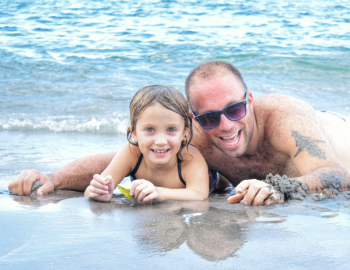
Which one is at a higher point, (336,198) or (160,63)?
(336,198)

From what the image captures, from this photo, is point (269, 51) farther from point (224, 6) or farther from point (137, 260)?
point (137, 260)

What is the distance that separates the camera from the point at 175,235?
205cm

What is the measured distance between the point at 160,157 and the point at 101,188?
0.50m

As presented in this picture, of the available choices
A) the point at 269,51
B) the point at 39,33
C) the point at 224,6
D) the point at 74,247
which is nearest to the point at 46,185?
the point at 74,247

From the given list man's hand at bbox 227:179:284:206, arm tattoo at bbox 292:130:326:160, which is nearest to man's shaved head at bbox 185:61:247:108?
arm tattoo at bbox 292:130:326:160

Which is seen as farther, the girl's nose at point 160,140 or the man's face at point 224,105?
the man's face at point 224,105

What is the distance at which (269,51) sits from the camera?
12.8m

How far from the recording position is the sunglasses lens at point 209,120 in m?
3.18

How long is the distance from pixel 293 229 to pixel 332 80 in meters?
9.19

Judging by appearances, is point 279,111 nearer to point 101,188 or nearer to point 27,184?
point 101,188

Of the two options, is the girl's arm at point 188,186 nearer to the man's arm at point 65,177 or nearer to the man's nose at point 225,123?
the man's nose at point 225,123

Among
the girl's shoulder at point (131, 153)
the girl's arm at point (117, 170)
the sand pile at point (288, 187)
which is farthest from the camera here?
the girl's shoulder at point (131, 153)

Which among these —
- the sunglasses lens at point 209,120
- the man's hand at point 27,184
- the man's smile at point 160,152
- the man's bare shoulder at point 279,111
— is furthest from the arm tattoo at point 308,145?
the man's hand at point 27,184

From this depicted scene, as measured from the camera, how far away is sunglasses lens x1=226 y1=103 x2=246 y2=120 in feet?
10.4
